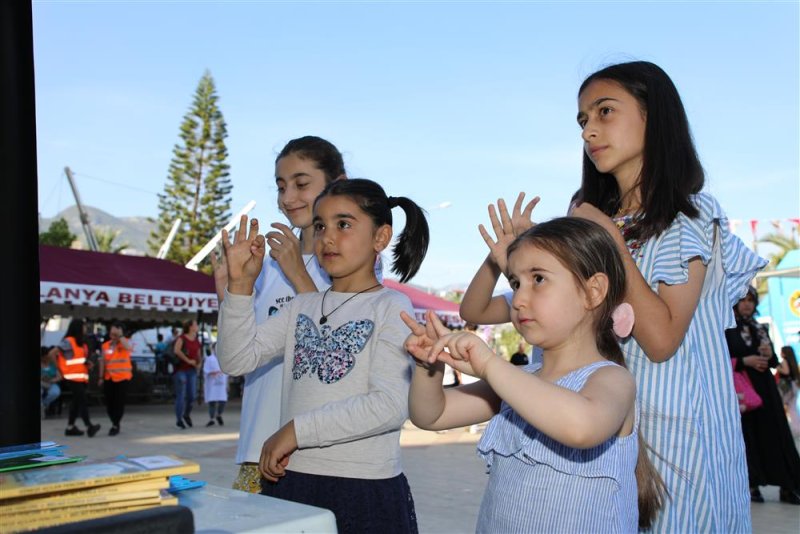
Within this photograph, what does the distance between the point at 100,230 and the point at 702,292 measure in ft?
177

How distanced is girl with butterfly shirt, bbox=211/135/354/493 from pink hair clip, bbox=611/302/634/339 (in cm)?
125

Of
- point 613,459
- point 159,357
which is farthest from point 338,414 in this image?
point 159,357

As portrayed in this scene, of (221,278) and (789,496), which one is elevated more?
(221,278)

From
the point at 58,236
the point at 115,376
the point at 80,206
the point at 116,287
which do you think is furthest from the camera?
the point at 58,236

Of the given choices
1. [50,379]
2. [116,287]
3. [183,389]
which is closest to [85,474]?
[183,389]

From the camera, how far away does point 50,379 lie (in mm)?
13852

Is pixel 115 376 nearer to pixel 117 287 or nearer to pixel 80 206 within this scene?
pixel 117 287

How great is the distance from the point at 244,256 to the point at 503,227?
85 centimetres

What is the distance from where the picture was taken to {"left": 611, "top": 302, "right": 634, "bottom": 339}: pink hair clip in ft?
5.43

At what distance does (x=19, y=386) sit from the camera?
2197 millimetres

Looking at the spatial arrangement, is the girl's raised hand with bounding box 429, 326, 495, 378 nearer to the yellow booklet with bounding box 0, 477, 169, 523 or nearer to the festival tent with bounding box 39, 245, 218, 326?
the yellow booklet with bounding box 0, 477, 169, 523

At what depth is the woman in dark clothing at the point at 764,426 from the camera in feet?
22.2

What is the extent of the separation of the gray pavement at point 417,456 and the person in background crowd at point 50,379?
393 millimetres

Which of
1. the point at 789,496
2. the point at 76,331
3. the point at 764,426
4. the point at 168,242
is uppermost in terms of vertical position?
the point at 168,242
